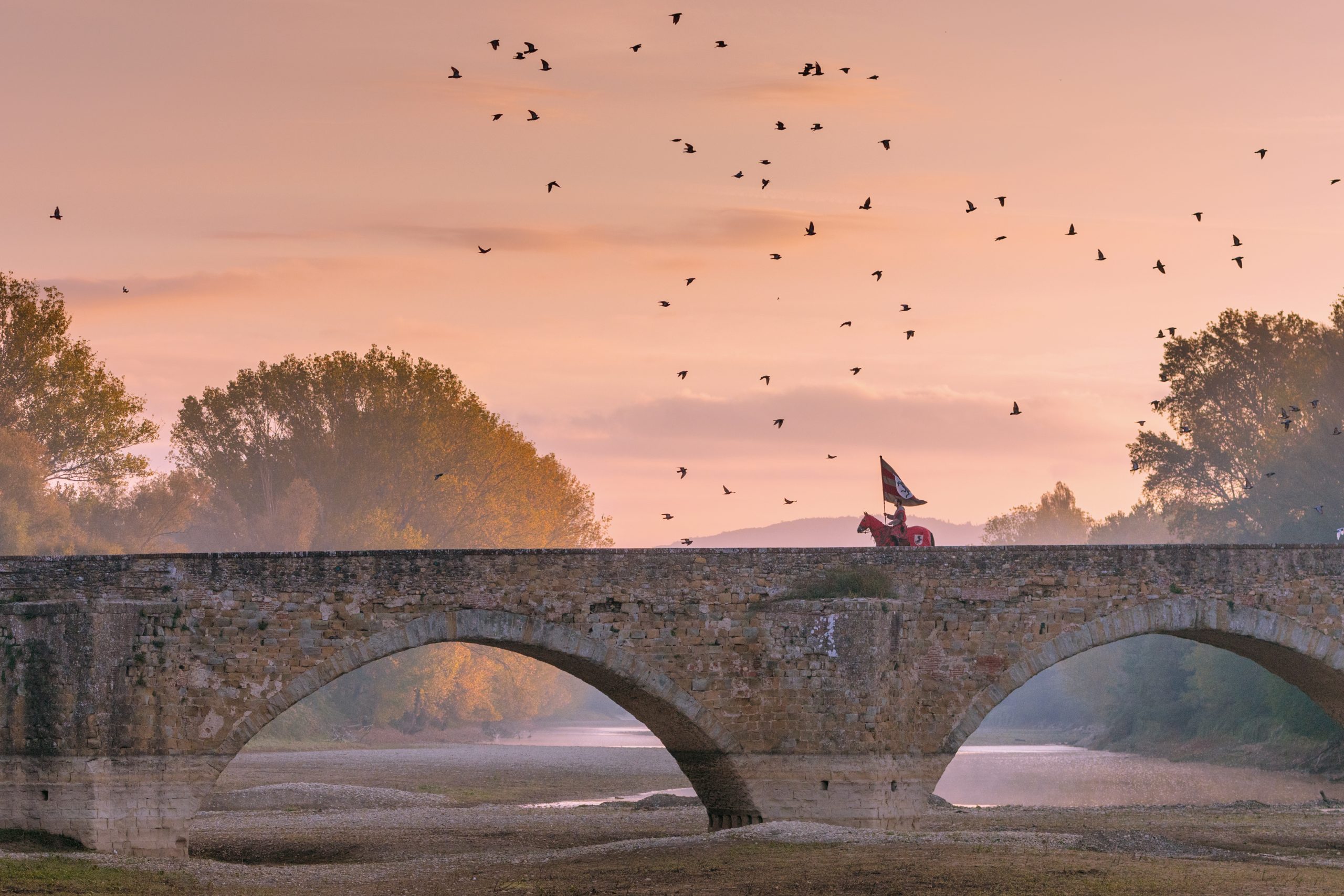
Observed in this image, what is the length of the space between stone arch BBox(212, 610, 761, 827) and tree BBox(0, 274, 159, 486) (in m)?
31.7

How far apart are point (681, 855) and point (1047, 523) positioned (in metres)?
76.3

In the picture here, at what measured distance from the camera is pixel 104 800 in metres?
26.0

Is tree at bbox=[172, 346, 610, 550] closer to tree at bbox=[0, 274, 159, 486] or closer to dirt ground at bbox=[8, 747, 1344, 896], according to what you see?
tree at bbox=[0, 274, 159, 486]

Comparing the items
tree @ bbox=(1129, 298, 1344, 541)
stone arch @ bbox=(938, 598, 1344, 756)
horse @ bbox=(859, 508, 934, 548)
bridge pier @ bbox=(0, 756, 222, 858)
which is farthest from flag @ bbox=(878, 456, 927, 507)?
tree @ bbox=(1129, 298, 1344, 541)

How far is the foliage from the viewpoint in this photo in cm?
2911

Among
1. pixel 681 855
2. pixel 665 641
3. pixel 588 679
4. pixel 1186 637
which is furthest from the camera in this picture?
pixel 1186 637

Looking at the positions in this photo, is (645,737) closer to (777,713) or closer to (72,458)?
(72,458)

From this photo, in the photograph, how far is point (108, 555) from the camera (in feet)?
87.6

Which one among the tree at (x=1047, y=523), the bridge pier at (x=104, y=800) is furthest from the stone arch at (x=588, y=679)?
the tree at (x=1047, y=523)

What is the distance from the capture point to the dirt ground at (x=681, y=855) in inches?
858

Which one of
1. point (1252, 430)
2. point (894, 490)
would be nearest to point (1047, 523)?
point (1252, 430)

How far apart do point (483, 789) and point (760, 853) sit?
1849 centimetres

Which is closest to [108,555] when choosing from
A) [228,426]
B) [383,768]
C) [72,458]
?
[383,768]

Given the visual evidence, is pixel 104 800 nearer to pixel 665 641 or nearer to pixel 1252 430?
pixel 665 641
